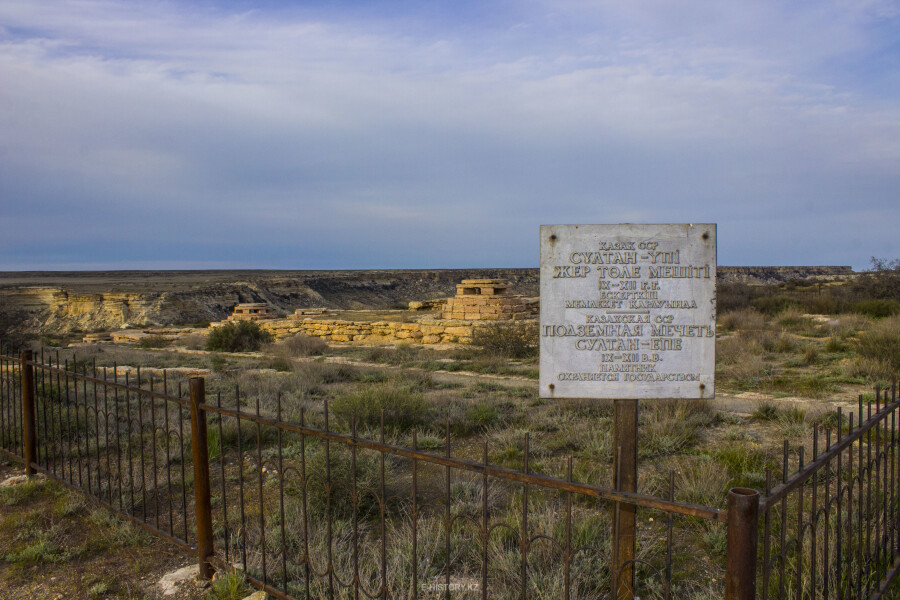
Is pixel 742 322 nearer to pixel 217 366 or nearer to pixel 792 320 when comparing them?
pixel 792 320

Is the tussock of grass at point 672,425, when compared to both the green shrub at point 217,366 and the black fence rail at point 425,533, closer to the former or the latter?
the black fence rail at point 425,533

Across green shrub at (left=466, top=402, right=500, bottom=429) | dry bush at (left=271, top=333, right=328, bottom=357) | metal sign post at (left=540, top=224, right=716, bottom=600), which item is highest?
metal sign post at (left=540, top=224, right=716, bottom=600)

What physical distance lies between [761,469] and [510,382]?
18.1ft

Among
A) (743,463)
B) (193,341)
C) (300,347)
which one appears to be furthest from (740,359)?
(193,341)

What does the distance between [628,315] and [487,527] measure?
114cm

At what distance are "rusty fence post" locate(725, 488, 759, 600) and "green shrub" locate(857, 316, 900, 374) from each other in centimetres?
890

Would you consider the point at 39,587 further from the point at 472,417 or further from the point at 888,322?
the point at 888,322

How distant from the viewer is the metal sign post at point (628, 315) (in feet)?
8.74

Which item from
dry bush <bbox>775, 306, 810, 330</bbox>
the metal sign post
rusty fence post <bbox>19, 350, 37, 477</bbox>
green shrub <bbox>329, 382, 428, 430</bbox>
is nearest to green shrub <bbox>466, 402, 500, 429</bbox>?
green shrub <bbox>329, 382, 428, 430</bbox>

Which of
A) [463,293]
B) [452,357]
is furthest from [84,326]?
[452,357]

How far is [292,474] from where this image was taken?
5.00 meters

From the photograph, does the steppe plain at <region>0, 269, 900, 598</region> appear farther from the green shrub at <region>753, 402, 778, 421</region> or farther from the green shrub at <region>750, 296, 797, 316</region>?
the green shrub at <region>750, 296, 797, 316</region>

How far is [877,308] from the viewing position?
1766cm

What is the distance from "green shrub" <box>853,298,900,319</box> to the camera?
A: 17.1 metres
